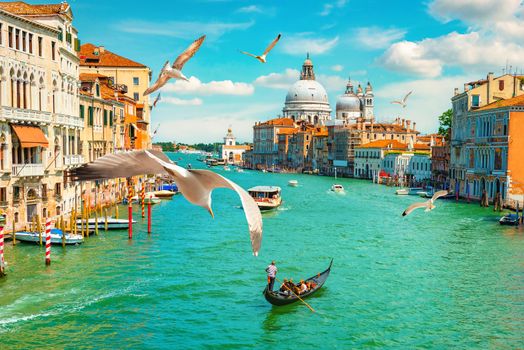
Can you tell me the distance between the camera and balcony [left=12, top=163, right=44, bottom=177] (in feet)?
52.1

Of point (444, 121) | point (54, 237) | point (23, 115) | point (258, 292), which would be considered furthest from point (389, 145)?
point (258, 292)

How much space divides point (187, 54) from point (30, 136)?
1234 centimetres

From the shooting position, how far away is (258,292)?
12.1 metres

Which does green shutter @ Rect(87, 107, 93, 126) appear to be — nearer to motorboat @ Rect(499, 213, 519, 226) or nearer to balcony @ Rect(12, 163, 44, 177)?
balcony @ Rect(12, 163, 44, 177)

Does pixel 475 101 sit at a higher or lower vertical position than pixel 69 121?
higher

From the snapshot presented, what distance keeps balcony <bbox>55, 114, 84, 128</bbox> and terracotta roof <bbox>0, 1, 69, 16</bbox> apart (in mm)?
3156

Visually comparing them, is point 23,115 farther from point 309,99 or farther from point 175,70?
point 309,99

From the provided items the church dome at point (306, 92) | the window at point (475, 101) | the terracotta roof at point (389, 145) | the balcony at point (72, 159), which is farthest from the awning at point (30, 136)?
the church dome at point (306, 92)

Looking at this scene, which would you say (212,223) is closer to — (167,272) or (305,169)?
(167,272)

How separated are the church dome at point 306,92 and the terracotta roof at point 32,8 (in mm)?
88264

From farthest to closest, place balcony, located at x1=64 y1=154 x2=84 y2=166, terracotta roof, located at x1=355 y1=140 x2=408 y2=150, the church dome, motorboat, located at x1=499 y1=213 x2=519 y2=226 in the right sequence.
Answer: the church dome
terracotta roof, located at x1=355 y1=140 x2=408 y2=150
motorboat, located at x1=499 y1=213 x2=519 y2=226
balcony, located at x1=64 y1=154 x2=84 y2=166

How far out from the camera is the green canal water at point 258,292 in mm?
9672

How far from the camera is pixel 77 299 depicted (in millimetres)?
11172

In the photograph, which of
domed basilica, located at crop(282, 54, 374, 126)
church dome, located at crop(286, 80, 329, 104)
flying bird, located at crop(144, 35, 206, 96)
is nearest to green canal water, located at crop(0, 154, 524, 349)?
flying bird, located at crop(144, 35, 206, 96)
